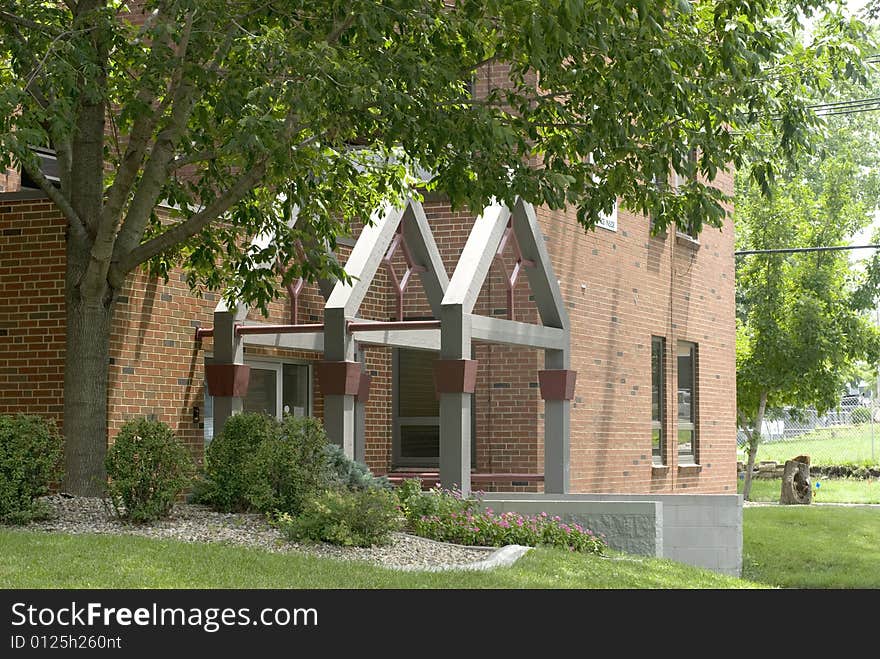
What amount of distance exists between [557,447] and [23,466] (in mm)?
7232

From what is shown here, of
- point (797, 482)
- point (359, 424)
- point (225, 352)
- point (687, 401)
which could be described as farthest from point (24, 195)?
point (797, 482)

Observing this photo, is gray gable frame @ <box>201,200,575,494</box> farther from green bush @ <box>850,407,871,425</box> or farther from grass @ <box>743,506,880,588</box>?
green bush @ <box>850,407,871,425</box>

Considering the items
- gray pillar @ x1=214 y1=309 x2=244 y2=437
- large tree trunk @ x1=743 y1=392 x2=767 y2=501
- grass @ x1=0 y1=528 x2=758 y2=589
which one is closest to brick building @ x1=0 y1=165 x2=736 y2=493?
gray pillar @ x1=214 y1=309 x2=244 y2=437

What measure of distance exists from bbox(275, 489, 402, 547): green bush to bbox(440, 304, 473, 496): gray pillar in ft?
8.20

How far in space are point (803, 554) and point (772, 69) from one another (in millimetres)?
8546

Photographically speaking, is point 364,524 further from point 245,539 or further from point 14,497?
point 14,497

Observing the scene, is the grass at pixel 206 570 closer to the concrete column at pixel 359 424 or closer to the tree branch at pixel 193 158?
the tree branch at pixel 193 158

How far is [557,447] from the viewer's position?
15.8 metres

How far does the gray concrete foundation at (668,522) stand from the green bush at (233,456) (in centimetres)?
272

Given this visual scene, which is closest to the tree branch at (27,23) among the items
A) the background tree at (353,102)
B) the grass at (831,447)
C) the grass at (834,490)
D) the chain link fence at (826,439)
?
the background tree at (353,102)

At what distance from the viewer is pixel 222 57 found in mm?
10391

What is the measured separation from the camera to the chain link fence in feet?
141

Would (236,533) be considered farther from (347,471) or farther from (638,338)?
(638,338)
